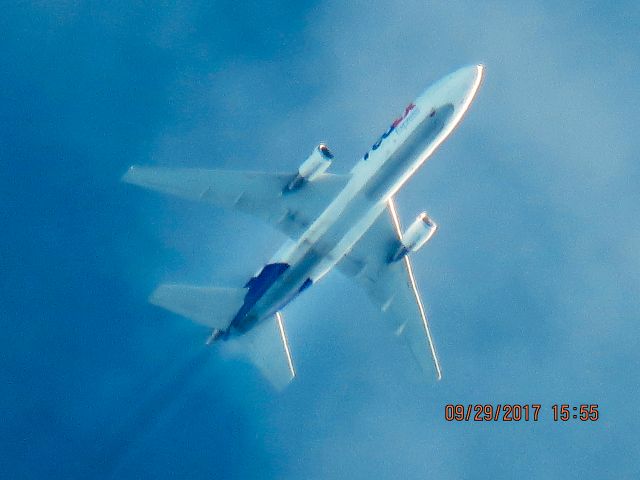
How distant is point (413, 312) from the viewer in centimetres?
6844

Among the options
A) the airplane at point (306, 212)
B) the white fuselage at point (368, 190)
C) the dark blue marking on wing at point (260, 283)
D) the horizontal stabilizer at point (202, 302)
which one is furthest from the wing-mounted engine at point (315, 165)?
the horizontal stabilizer at point (202, 302)

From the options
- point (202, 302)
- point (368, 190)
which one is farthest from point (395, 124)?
point (202, 302)

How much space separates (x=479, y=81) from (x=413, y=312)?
19996 millimetres

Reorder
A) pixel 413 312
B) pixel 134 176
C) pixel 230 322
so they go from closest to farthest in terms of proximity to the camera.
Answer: pixel 134 176 → pixel 230 322 → pixel 413 312

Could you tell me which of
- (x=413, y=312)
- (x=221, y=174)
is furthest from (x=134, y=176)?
(x=413, y=312)

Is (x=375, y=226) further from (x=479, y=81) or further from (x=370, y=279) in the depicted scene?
(x=479, y=81)

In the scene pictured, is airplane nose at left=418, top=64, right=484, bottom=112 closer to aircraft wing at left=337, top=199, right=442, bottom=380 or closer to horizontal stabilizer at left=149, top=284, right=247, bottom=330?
aircraft wing at left=337, top=199, right=442, bottom=380

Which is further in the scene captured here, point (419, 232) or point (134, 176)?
point (419, 232)

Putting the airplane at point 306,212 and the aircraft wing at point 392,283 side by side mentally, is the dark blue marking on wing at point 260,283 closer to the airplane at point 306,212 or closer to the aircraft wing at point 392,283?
the airplane at point 306,212

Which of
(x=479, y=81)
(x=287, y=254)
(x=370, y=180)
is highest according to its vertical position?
(x=479, y=81)

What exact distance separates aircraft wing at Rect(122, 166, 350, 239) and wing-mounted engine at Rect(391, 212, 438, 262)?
646 centimetres

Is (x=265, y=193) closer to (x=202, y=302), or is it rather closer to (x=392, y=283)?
(x=202, y=302)

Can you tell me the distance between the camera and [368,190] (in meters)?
61.8

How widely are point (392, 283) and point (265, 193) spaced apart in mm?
13251
